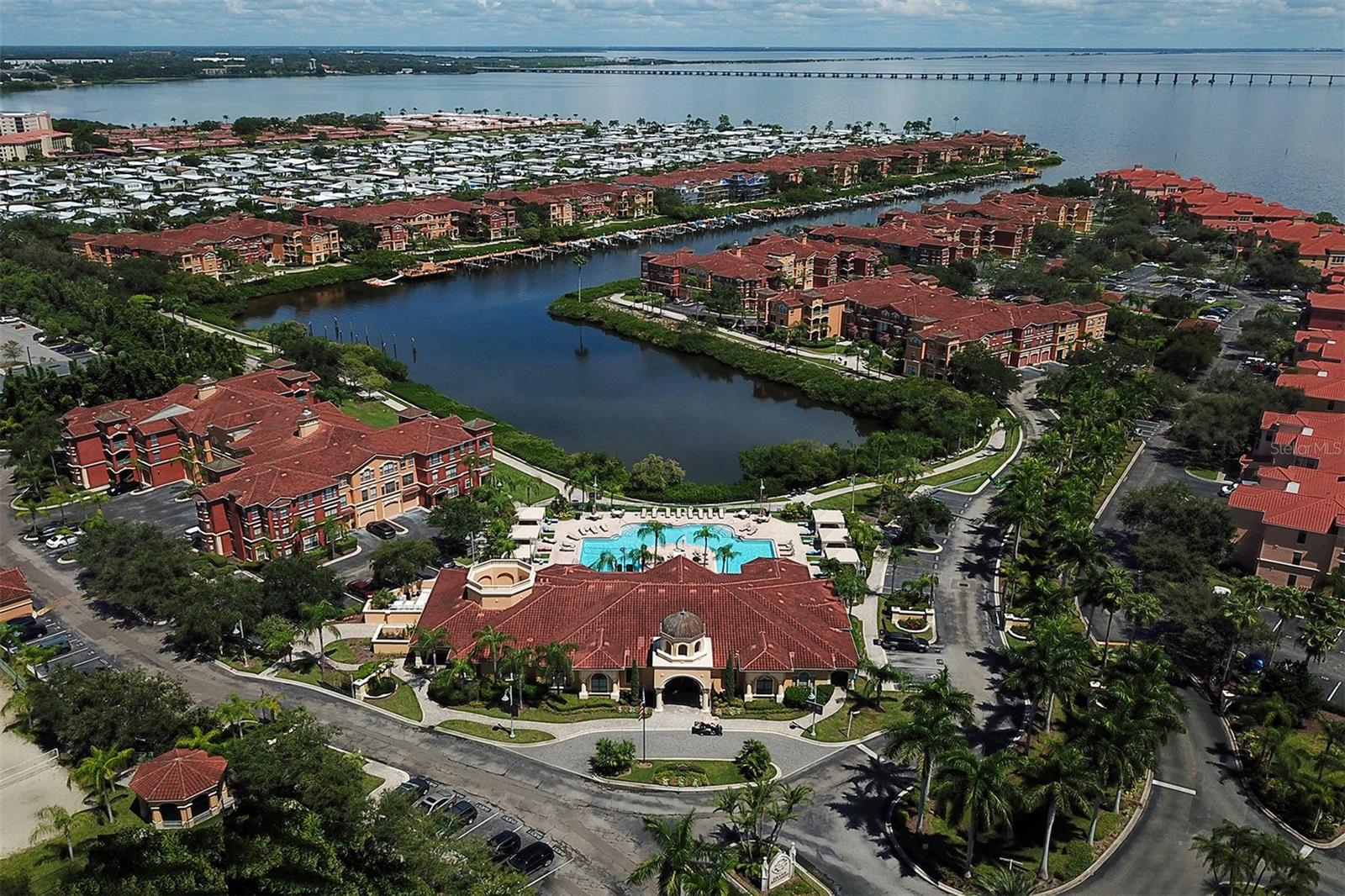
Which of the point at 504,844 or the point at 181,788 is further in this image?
the point at 181,788

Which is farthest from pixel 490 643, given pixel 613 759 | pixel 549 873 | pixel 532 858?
pixel 549 873

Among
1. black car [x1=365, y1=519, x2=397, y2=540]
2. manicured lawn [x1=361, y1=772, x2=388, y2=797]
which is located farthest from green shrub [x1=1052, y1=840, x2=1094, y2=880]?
black car [x1=365, y1=519, x2=397, y2=540]

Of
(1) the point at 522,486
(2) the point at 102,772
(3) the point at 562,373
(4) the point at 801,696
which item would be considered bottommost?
(3) the point at 562,373

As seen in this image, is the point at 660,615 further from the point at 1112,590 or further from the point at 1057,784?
the point at 1112,590

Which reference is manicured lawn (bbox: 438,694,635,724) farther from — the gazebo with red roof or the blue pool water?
the blue pool water

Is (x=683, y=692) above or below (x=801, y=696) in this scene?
below

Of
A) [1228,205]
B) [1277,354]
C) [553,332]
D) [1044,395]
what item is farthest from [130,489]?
[1228,205]

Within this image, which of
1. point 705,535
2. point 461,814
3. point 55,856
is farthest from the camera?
point 705,535
